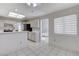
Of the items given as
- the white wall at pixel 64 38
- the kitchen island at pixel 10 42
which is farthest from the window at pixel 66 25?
the kitchen island at pixel 10 42

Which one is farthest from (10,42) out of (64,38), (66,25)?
(66,25)

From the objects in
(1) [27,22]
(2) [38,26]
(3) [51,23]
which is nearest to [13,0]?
(3) [51,23]

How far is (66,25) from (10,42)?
3.04 metres

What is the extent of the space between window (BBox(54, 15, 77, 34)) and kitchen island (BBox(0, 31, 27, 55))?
6.96ft

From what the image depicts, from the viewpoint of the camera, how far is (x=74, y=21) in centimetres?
429

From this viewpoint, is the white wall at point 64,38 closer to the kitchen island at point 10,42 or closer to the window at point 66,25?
the window at point 66,25

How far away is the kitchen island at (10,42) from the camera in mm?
3562

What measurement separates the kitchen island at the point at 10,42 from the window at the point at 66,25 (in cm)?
212

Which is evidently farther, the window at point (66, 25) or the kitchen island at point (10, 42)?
the window at point (66, 25)

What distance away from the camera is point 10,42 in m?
3.97

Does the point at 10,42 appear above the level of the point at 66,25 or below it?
below

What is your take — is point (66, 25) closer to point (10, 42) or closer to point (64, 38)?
point (64, 38)

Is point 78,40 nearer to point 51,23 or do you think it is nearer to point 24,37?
point 51,23

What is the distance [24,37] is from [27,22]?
4311 millimetres
